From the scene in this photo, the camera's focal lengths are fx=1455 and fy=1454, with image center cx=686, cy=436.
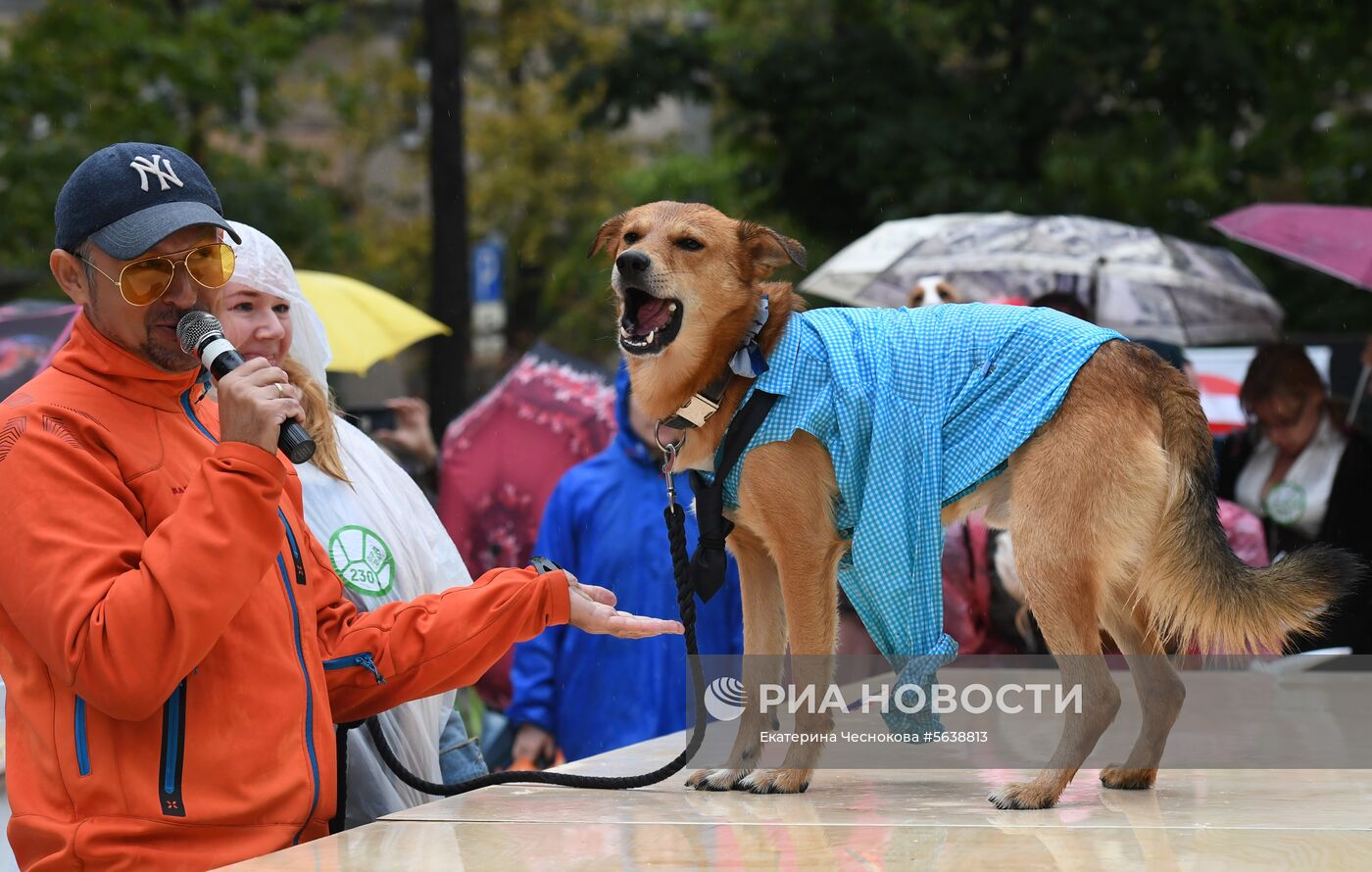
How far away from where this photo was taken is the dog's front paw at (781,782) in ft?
11.1

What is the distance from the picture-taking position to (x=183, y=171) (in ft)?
9.70

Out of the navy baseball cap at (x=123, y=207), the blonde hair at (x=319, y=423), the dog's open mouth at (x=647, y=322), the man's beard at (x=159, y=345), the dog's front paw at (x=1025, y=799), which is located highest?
the navy baseball cap at (x=123, y=207)

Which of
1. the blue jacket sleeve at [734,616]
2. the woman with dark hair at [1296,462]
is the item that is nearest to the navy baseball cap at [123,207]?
the blue jacket sleeve at [734,616]

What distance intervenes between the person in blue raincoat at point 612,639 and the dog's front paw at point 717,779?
1.69m

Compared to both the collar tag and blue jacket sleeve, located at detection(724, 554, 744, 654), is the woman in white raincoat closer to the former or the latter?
the collar tag

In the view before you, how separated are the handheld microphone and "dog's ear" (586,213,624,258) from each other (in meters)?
1.10

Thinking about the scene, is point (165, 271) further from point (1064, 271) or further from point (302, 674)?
point (1064, 271)

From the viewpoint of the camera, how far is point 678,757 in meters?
3.52

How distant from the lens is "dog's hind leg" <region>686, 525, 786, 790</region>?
11.5ft

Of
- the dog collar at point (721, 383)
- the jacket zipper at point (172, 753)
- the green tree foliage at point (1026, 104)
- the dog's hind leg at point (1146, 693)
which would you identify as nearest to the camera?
the jacket zipper at point (172, 753)

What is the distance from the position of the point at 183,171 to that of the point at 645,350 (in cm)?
106

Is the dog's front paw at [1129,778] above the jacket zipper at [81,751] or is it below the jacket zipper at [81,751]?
below

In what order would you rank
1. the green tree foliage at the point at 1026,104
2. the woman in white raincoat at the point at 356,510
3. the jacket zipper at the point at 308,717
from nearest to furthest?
the jacket zipper at the point at 308,717, the woman in white raincoat at the point at 356,510, the green tree foliage at the point at 1026,104

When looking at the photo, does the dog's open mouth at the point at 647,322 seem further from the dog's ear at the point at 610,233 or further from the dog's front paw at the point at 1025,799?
the dog's front paw at the point at 1025,799
